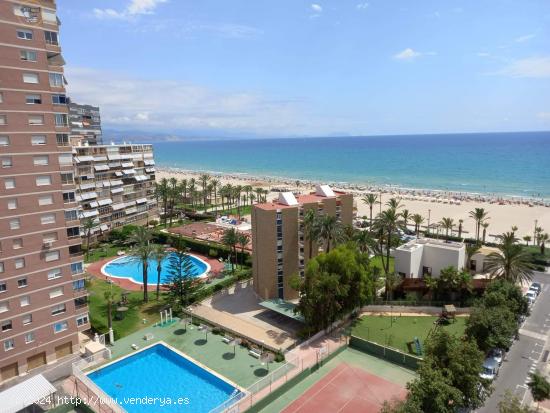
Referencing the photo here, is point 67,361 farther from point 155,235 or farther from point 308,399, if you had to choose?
point 155,235

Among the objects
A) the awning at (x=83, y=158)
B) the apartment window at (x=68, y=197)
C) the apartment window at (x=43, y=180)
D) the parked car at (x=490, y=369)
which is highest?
the awning at (x=83, y=158)

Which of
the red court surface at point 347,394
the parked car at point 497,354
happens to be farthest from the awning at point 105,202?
the parked car at point 497,354

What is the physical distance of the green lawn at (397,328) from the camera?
35031 millimetres

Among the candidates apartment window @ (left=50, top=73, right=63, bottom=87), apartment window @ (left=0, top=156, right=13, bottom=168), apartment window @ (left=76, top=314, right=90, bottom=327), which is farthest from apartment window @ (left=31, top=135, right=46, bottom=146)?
apartment window @ (left=76, top=314, right=90, bottom=327)

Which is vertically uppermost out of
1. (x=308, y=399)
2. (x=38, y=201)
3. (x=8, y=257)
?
(x=38, y=201)

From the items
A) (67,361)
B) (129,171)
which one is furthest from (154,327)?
(129,171)

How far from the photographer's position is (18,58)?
92.8 feet

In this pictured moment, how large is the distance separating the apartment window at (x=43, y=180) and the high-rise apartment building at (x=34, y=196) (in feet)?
0.23

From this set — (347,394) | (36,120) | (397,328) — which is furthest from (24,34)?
(397,328)

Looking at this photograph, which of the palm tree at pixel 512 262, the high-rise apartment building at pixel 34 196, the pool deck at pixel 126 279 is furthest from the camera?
the pool deck at pixel 126 279

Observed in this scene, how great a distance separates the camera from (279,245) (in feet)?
140

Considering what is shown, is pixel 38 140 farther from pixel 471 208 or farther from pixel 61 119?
pixel 471 208

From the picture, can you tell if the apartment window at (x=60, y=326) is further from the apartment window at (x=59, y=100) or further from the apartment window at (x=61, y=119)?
the apartment window at (x=59, y=100)

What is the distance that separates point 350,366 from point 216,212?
6368 centimetres
